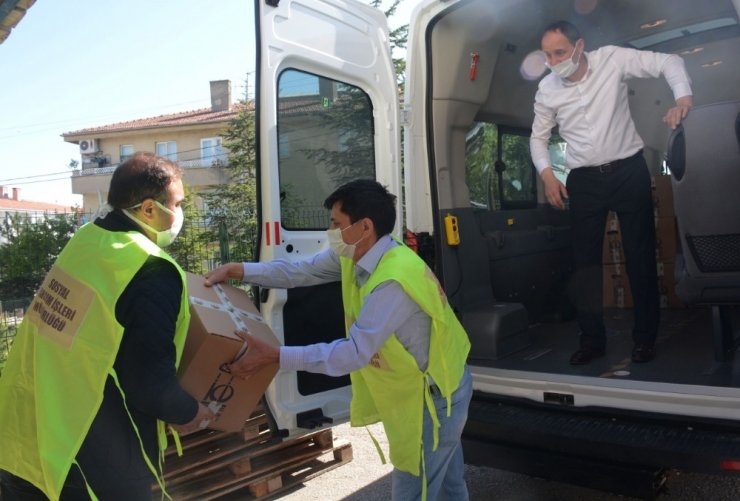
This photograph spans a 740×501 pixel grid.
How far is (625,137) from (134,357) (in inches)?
115

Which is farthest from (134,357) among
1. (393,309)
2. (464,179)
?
(464,179)

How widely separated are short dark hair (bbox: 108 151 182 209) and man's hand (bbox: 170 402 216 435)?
0.66 metres

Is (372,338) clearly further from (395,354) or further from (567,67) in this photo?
(567,67)

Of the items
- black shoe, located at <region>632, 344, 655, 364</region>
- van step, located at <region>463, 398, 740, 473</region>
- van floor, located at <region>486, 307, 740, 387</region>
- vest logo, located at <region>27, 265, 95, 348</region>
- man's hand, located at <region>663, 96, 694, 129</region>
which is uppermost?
man's hand, located at <region>663, 96, 694, 129</region>

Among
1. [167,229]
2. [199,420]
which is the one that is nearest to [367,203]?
[167,229]

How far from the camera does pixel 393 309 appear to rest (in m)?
2.22

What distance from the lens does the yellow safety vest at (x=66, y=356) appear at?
1.75 m

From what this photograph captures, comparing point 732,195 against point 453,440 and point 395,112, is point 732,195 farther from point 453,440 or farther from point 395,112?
point 395,112

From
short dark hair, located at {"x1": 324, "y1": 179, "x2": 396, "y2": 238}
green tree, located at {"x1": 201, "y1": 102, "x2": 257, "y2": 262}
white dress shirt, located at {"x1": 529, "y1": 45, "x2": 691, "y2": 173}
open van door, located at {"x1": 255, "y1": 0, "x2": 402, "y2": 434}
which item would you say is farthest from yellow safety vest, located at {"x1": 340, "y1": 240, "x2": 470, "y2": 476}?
green tree, located at {"x1": 201, "y1": 102, "x2": 257, "y2": 262}

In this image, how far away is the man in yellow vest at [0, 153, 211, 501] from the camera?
5.78 ft

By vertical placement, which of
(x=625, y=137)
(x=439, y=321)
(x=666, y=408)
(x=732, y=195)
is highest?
(x=625, y=137)

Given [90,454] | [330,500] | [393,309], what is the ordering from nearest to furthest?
[90,454] < [393,309] < [330,500]

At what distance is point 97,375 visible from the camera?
1758 millimetres

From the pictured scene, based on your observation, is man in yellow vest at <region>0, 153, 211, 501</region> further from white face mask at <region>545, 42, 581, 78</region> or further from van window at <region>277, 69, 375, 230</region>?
white face mask at <region>545, 42, 581, 78</region>
